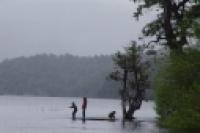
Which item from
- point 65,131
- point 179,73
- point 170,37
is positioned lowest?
point 65,131

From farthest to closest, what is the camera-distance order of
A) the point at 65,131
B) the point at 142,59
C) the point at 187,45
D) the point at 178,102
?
1. the point at 142,59
2. the point at 65,131
3. the point at 187,45
4. the point at 178,102

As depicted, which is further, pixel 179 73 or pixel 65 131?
pixel 65 131

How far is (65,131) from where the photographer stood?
145 feet

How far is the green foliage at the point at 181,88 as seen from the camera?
118 feet

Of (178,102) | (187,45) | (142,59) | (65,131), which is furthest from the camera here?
(142,59)

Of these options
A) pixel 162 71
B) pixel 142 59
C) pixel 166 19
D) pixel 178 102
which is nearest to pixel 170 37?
pixel 166 19

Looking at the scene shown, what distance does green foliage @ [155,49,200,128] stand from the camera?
1421 inches

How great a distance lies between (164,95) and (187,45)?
3.22m

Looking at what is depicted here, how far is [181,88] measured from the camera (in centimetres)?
3844

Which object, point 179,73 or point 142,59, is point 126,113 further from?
point 179,73

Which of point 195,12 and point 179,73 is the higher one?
point 195,12

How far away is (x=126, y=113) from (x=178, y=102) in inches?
1255

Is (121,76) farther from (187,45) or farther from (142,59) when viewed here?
(187,45)

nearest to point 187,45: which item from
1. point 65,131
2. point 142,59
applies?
point 65,131
